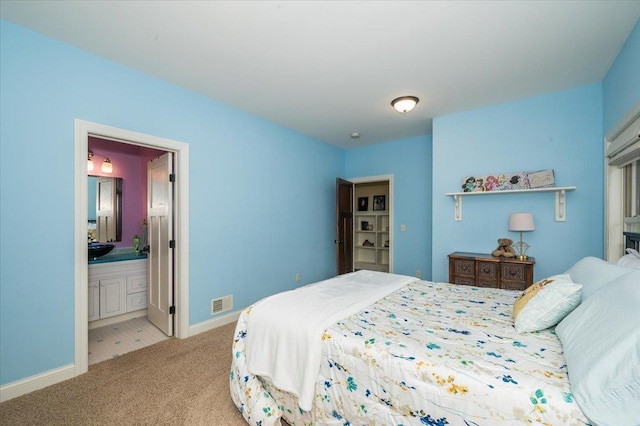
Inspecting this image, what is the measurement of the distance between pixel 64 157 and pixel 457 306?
3079 millimetres

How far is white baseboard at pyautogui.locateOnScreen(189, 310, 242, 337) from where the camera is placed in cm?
300

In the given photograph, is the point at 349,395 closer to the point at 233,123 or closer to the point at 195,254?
the point at 195,254

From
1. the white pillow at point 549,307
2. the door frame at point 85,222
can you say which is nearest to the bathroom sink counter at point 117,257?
the door frame at point 85,222

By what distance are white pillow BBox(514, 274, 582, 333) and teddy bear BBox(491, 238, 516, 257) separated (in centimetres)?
179

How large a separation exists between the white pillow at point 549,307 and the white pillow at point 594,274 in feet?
0.20

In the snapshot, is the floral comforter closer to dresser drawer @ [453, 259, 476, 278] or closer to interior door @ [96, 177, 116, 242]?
dresser drawer @ [453, 259, 476, 278]

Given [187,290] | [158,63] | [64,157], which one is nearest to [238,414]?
[187,290]

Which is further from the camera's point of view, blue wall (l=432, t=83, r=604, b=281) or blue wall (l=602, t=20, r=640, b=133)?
blue wall (l=432, t=83, r=604, b=281)

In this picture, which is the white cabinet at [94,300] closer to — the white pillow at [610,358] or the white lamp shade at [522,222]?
the white pillow at [610,358]

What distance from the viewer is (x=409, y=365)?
1193mm

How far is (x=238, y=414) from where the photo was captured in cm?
178

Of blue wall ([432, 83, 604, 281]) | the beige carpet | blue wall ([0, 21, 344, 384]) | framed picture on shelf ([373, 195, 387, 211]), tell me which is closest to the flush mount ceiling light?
blue wall ([432, 83, 604, 281])

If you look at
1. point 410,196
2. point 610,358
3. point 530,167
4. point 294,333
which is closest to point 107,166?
point 294,333

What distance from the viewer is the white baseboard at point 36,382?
192 centimetres
